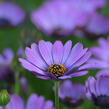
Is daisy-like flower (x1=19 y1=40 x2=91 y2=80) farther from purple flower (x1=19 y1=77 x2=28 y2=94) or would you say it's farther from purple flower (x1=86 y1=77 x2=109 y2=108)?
purple flower (x1=19 y1=77 x2=28 y2=94)

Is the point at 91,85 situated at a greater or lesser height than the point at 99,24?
lesser

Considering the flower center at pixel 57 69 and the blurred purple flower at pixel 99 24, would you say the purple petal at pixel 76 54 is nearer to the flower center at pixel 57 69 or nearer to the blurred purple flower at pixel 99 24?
the flower center at pixel 57 69

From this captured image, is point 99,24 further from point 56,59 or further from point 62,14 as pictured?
point 56,59

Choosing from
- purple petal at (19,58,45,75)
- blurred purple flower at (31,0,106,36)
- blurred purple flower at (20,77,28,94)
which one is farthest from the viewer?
blurred purple flower at (31,0,106,36)

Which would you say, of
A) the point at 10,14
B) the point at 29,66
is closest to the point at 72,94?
the point at 29,66

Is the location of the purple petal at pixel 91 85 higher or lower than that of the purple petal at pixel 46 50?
lower

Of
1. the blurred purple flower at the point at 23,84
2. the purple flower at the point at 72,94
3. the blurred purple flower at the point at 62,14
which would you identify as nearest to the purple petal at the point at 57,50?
the purple flower at the point at 72,94

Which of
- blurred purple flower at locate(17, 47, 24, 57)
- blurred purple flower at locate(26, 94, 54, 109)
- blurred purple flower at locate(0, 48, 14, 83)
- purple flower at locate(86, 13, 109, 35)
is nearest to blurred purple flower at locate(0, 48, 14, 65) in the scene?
blurred purple flower at locate(0, 48, 14, 83)
